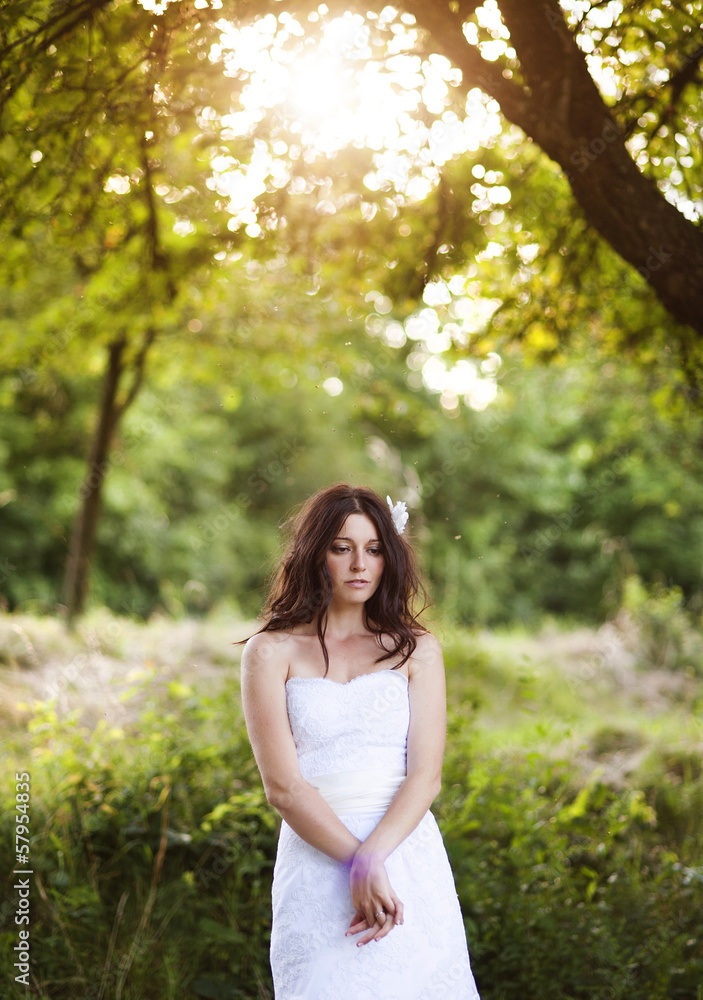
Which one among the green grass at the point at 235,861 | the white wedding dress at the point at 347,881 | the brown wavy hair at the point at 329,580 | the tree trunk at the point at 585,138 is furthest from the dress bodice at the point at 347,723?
the tree trunk at the point at 585,138

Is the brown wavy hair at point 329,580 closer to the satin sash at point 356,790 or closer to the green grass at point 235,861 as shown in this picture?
the satin sash at point 356,790

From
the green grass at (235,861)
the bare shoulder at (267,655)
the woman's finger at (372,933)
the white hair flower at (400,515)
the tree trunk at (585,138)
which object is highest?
Result: the tree trunk at (585,138)

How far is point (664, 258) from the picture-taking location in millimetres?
2941

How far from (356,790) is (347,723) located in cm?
19

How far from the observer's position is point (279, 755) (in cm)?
221

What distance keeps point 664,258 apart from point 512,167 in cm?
227

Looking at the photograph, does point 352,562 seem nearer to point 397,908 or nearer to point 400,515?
point 400,515

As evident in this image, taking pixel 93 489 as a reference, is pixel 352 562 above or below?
below

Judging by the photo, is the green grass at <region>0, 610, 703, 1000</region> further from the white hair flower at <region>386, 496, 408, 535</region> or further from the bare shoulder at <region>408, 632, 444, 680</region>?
the white hair flower at <region>386, 496, 408, 535</region>

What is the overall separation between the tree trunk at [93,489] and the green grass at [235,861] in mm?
2932

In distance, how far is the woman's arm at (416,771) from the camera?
2.08 meters

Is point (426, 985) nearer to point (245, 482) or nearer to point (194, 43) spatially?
point (194, 43)

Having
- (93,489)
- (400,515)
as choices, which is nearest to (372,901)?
(400,515)

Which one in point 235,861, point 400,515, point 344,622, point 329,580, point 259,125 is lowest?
point 235,861
